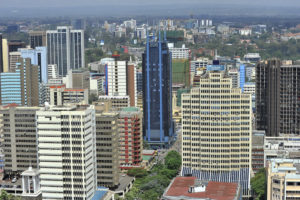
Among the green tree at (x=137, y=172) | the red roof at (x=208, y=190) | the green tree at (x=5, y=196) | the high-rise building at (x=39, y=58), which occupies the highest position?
the high-rise building at (x=39, y=58)

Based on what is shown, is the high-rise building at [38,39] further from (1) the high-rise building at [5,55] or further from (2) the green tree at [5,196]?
(2) the green tree at [5,196]

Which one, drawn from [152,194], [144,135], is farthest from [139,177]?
[144,135]

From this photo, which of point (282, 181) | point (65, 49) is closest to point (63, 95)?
point (282, 181)

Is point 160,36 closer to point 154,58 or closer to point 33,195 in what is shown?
point 154,58

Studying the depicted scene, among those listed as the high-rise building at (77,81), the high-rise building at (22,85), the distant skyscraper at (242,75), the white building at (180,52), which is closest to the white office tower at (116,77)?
the high-rise building at (22,85)

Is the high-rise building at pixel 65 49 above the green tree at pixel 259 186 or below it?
above

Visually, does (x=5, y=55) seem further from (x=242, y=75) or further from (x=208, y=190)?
(x=208, y=190)
